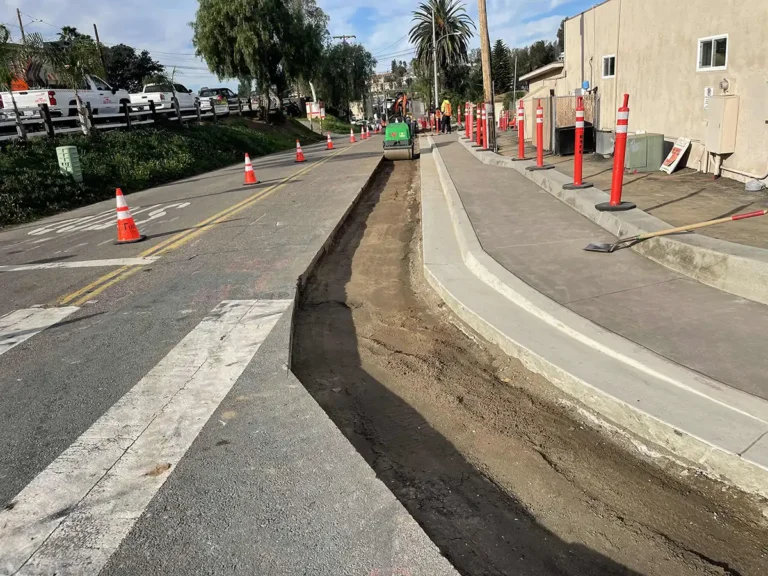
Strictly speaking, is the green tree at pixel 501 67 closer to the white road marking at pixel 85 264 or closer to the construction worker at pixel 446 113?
the construction worker at pixel 446 113

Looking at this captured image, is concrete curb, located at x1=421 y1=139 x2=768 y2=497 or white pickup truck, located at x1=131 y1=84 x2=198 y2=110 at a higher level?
white pickup truck, located at x1=131 y1=84 x2=198 y2=110

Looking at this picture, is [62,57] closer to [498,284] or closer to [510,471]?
[498,284]

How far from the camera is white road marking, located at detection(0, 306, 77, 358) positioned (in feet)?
18.2

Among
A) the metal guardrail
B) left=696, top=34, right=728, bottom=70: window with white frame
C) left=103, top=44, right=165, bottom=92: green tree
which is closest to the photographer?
left=696, top=34, right=728, bottom=70: window with white frame

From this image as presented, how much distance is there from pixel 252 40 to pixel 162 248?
102 ft

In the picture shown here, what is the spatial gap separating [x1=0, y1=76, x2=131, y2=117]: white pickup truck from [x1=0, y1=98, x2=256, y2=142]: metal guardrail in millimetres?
125

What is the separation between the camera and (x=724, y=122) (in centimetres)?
959

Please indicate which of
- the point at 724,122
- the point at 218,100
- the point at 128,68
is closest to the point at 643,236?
the point at 724,122

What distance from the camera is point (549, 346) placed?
4.37 metres

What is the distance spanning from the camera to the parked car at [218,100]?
3816cm

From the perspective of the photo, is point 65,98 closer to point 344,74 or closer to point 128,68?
point 344,74

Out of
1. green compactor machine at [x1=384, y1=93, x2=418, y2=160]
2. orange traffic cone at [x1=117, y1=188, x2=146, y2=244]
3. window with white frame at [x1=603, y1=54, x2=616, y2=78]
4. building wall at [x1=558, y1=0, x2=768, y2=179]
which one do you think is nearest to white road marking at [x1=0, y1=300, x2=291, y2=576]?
orange traffic cone at [x1=117, y1=188, x2=146, y2=244]

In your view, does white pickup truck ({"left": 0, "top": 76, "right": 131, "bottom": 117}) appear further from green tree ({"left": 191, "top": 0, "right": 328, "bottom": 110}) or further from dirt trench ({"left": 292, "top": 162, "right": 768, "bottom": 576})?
dirt trench ({"left": 292, "top": 162, "right": 768, "bottom": 576})

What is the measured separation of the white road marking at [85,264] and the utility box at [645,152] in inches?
360
